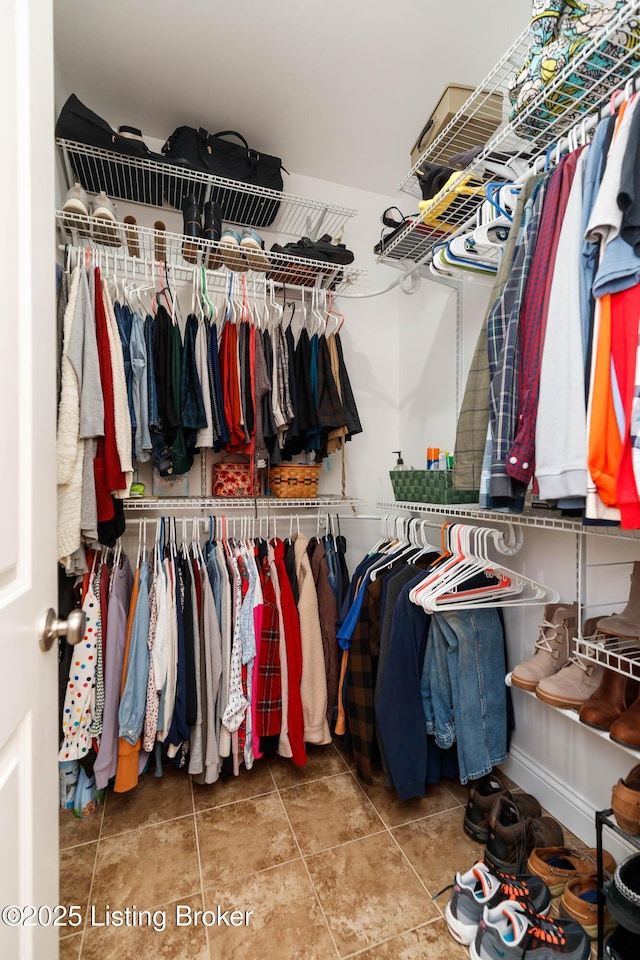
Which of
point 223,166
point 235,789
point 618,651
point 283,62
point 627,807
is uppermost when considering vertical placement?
point 283,62

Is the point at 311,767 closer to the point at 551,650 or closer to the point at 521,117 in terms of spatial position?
the point at 551,650

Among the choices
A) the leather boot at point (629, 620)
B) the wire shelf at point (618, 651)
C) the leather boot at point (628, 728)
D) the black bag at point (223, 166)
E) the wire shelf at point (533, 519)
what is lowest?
the leather boot at point (628, 728)

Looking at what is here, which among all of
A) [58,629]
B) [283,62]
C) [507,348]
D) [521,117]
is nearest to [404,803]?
[58,629]

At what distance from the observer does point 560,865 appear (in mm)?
1352

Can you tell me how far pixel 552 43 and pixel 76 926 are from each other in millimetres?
2597

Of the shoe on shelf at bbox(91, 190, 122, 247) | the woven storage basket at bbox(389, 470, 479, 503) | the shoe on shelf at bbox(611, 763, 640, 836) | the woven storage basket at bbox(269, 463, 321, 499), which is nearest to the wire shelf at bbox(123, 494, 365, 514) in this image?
the woven storage basket at bbox(269, 463, 321, 499)

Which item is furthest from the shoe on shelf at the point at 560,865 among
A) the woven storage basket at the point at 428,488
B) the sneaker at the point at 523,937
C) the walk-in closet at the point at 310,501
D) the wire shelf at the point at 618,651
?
the woven storage basket at the point at 428,488

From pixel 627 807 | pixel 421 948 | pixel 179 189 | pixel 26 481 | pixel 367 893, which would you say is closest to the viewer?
pixel 26 481

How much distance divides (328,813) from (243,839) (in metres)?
0.31

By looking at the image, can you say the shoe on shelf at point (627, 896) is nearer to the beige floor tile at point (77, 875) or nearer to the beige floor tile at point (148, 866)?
the beige floor tile at point (148, 866)

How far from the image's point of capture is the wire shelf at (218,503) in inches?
71.6

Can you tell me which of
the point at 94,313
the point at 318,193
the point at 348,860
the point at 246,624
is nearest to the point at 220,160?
the point at 318,193

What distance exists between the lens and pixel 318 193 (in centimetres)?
248

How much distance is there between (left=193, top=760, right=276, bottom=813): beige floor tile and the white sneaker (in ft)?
7.37
